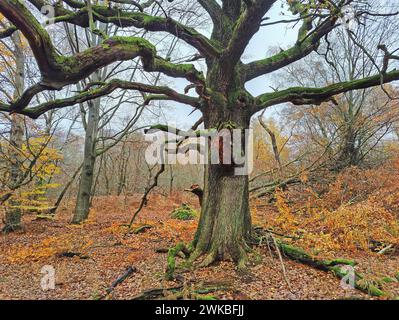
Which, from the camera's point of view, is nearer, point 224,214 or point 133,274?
point 133,274

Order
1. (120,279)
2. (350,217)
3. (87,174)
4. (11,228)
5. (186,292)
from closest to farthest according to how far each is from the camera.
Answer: (186,292), (120,279), (350,217), (11,228), (87,174)

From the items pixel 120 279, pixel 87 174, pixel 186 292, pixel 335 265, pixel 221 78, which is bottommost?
pixel 120 279

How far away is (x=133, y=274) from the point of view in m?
5.41

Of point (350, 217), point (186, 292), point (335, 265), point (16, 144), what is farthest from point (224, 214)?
point (16, 144)

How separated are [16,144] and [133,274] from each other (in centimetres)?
739

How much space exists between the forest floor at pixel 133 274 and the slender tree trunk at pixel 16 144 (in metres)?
1.07

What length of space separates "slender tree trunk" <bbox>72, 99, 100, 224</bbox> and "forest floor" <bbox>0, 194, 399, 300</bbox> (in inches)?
97.6

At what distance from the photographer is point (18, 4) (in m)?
3.05

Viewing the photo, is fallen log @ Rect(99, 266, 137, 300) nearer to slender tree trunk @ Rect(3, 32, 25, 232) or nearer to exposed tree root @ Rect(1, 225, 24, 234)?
slender tree trunk @ Rect(3, 32, 25, 232)

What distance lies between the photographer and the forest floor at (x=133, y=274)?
179 inches

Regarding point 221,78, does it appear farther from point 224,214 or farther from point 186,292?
point 186,292

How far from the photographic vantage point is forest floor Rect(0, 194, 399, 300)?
455 cm
